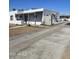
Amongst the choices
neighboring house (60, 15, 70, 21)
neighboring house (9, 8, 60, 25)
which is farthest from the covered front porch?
neighboring house (60, 15, 70, 21)

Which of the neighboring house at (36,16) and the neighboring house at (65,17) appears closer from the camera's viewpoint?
the neighboring house at (65,17)

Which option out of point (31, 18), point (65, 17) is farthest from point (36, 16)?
point (65, 17)

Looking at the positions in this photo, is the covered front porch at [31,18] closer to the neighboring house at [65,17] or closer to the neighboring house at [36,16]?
the neighboring house at [36,16]

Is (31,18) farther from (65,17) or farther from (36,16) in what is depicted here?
(65,17)

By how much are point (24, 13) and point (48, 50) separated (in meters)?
0.53

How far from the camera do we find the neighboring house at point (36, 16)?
173 centimetres

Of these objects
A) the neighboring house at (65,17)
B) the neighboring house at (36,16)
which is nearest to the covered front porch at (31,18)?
the neighboring house at (36,16)

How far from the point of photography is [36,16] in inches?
69.4

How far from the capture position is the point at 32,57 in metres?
1.82
